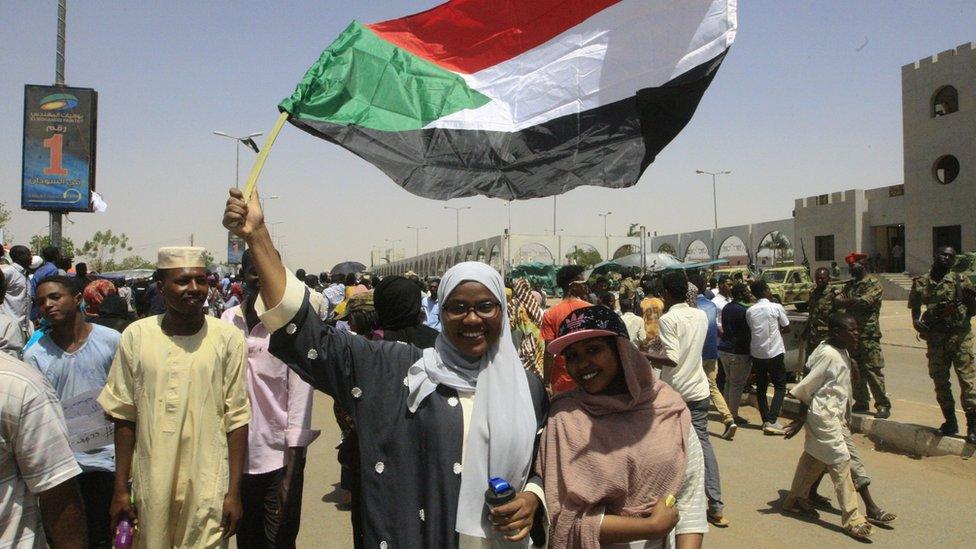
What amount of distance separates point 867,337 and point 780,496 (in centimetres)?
331

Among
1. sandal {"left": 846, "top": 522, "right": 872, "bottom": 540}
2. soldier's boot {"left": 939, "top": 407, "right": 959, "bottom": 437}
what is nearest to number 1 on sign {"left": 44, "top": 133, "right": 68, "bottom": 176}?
sandal {"left": 846, "top": 522, "right": 872, "bottom": 540}

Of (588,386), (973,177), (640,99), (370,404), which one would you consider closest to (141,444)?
(370,404)

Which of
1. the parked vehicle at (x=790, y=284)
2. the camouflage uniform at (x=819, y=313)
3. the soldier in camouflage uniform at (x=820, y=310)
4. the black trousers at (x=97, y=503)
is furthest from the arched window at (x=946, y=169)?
the black trousers at (x=97, y=503)

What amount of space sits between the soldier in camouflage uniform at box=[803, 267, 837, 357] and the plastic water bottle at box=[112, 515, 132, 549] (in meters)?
7.96

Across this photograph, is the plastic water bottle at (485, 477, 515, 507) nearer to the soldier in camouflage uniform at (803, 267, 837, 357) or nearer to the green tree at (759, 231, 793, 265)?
the soldier in camouflage uniform at (803, 267, 837, 357)

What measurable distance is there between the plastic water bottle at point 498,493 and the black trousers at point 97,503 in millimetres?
2087

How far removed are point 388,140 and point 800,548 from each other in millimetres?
3846

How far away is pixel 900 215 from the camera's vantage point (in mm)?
36938

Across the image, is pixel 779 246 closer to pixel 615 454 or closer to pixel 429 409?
pixel 615 454

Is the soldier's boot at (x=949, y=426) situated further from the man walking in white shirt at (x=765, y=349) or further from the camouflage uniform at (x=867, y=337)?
the man walking in white shirt at (x=765, y=349)

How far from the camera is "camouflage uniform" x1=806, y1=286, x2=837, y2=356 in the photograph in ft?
27.4

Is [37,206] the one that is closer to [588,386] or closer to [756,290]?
[756,290]

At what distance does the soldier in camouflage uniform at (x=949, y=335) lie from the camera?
6.48 metres

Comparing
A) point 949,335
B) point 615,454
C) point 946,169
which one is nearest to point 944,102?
point 946,169
